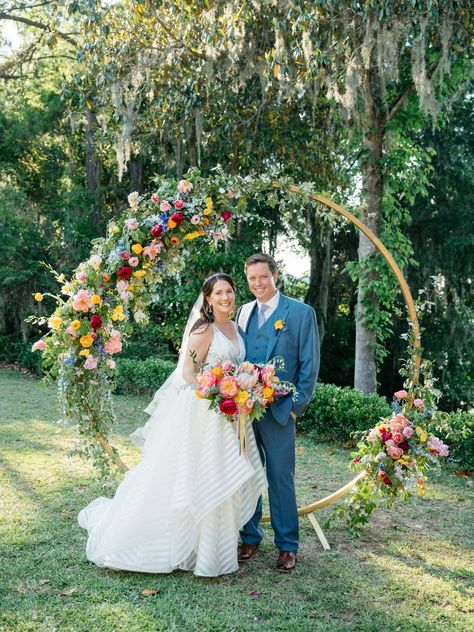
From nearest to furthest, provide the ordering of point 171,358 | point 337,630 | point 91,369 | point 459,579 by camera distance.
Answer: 1. point 337,630
2. point 459,579
3. point 91,369
4. point 171,358

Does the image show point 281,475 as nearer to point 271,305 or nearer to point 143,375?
point 271,305

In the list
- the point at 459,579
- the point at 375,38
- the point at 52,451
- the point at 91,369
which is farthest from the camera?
the point at 375,38

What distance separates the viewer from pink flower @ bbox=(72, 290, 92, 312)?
4.29 meters

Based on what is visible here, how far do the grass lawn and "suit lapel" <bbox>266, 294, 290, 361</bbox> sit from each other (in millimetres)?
1367

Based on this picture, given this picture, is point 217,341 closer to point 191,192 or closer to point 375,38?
point 191,192

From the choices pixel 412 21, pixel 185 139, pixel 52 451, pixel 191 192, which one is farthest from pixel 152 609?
pixel 185 139

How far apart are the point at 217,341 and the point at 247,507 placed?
1058mm

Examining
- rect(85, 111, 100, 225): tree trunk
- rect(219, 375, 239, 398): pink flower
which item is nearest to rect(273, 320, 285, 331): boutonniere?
rect(219, 375, 239, 398): pink flower

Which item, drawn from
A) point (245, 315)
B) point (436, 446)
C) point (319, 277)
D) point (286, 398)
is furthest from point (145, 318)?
point (319, 277)

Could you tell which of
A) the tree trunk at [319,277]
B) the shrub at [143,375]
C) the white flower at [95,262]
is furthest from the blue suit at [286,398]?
the tree trunk at [319,277]

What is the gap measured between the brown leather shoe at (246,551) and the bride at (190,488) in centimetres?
24

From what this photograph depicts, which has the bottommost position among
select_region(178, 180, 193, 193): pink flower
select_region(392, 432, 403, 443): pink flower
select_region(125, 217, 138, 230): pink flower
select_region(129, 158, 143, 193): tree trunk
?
select_region(392, 432, 403, 443): pink flower

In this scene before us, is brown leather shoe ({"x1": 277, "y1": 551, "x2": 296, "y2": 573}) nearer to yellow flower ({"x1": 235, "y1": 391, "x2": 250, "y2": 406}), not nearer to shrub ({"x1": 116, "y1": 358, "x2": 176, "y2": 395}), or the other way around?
yellow flower ({"x1": 235, "y1": 391, "x2": 250, "y2": 406})

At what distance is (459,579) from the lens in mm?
3896
